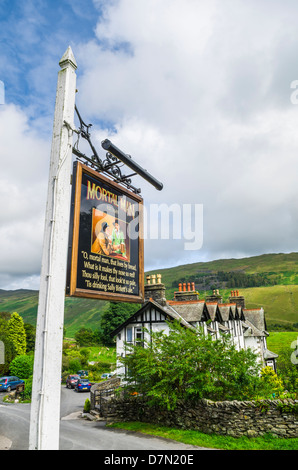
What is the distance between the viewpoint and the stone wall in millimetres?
12438

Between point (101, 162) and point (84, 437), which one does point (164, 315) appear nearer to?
point (84, 437)

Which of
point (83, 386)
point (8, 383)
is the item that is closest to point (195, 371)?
point (83, 386)

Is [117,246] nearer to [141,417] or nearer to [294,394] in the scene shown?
[294,394]

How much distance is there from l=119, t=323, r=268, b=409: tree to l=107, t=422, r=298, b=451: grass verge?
1.22 m

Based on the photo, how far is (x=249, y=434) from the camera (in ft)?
42.0

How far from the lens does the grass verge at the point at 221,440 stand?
1170 centimetres

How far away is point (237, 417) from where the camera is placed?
1320 cm

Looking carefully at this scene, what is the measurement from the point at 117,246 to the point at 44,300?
6.70 feet

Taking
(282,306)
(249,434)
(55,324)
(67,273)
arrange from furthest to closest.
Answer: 1. (282,306)
2. (249,434)
3. (67,273)
4. (55,324)

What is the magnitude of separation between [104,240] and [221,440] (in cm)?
1139

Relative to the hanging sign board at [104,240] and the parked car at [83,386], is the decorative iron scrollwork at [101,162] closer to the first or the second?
the hanging sign board at [104,240]

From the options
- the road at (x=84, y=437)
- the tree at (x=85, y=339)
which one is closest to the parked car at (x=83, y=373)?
the road at (x=84, y=437)
